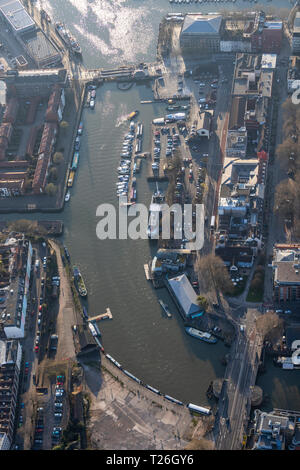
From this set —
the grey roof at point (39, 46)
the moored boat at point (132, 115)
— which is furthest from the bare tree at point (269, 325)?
the grey roof at point (39, 46)

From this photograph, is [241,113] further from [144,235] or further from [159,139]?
[144,235]

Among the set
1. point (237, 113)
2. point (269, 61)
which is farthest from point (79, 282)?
point (269, 61)

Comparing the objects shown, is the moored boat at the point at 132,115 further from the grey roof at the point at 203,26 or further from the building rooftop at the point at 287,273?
the building rooftop at the point at 287,273

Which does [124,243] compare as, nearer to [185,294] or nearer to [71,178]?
[185,294]

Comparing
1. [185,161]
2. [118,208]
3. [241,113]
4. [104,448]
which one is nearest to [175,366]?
[104,448]

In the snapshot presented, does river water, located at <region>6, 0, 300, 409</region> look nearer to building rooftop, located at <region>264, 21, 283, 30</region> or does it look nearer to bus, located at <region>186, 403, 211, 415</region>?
bus, located at <region>186, 403, 211, 415</region>

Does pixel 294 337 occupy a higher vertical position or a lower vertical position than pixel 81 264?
lower
